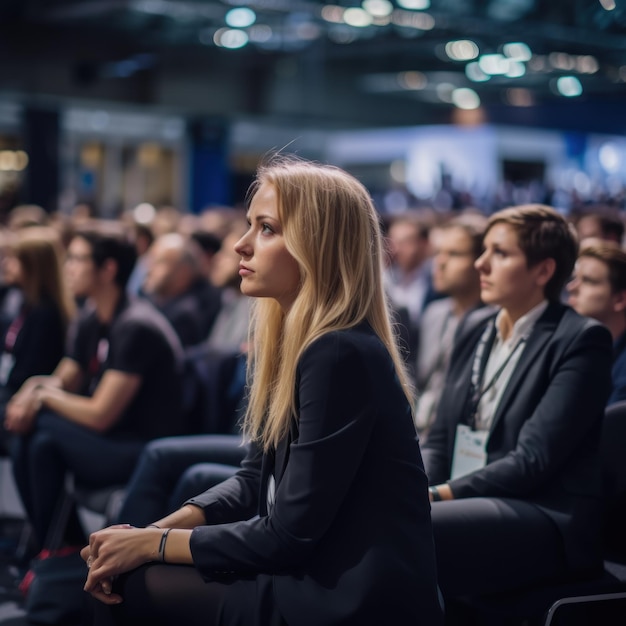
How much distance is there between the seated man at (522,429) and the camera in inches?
90.5

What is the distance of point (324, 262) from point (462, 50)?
1434 cm

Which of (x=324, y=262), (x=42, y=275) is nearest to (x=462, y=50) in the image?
(x=42, y=275)

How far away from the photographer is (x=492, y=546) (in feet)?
7.48

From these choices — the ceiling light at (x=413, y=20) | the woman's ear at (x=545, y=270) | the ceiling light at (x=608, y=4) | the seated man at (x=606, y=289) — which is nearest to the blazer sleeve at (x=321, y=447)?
the woman's ear at (x=545, y=270)

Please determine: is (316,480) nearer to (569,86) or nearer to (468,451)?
(468,451)

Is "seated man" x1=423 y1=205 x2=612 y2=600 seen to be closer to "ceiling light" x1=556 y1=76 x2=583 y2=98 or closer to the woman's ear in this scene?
the woman's ear

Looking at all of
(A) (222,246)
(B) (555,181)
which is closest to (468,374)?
(A) (222,246)

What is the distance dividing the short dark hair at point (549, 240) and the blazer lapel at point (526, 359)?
0.16 metres

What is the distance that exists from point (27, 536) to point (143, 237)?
3735 mm

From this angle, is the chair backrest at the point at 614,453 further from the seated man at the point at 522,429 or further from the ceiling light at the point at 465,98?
the ceiling light at the point at 465,98

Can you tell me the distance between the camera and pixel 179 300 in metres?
5.66

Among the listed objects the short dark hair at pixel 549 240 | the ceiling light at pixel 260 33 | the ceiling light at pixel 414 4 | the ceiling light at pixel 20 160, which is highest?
the ceiling light at pixel 260 33

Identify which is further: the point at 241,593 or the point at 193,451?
the point at 193,451

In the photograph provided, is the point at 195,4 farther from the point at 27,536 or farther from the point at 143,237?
the point at 27,536
